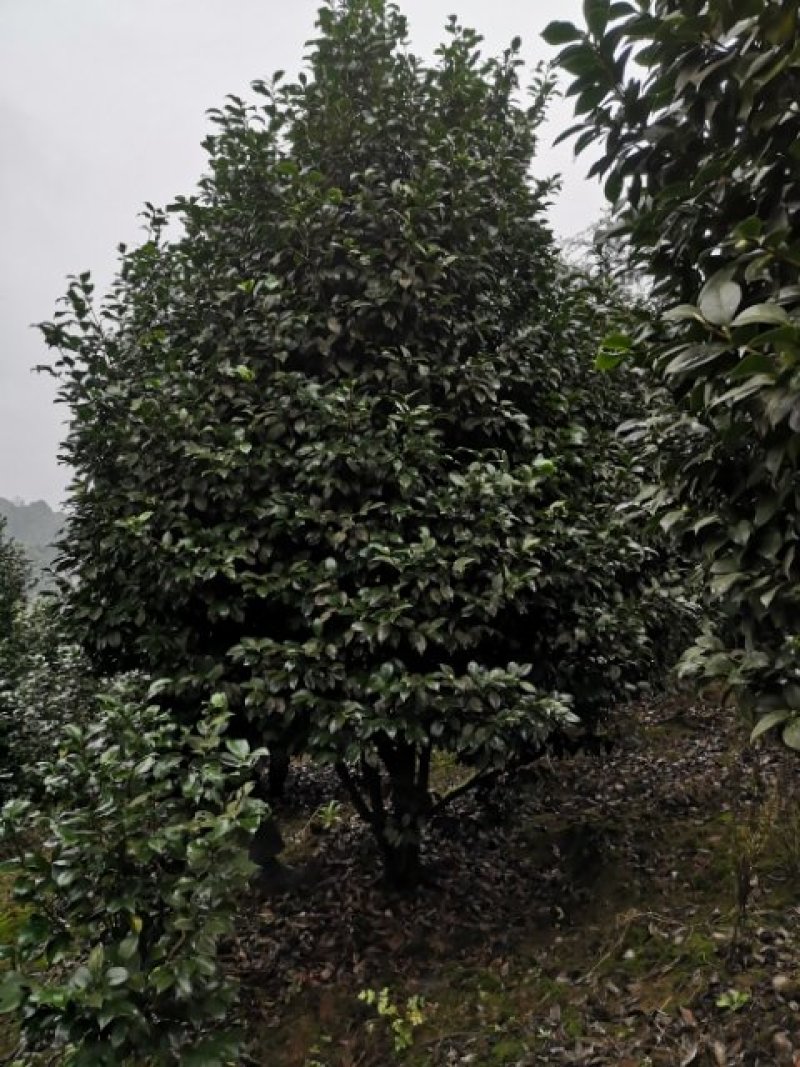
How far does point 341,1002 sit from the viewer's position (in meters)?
3.86

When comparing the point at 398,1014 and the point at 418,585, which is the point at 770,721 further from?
the point at 398,1014

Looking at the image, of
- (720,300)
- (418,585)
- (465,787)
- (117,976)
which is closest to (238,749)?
(117,976)

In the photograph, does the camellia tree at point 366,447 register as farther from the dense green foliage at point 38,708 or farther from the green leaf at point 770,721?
the dense green foliage at point 38,708

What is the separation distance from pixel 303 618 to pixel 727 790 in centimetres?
379

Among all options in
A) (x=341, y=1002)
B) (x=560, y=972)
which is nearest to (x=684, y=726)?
(x=560, y=972)

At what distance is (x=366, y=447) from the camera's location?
3.59 meters

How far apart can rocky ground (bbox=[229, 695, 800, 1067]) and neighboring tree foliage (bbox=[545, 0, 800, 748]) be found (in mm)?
1944

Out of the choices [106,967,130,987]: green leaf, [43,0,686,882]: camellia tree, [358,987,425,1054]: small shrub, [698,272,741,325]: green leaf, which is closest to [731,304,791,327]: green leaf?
[698,272,741,325]: green leaf

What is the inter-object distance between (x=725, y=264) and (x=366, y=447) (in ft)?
6.60

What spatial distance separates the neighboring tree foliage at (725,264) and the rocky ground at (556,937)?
194cm

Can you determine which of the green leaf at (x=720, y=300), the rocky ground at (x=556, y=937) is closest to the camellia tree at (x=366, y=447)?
the rocky ground at (x=556, y=937)

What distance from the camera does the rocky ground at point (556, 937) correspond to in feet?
10.6

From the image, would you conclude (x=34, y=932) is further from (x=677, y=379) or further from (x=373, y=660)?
(x=677, y=379)

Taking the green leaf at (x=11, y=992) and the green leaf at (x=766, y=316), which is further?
the green leaf at (x=11, y=992)
